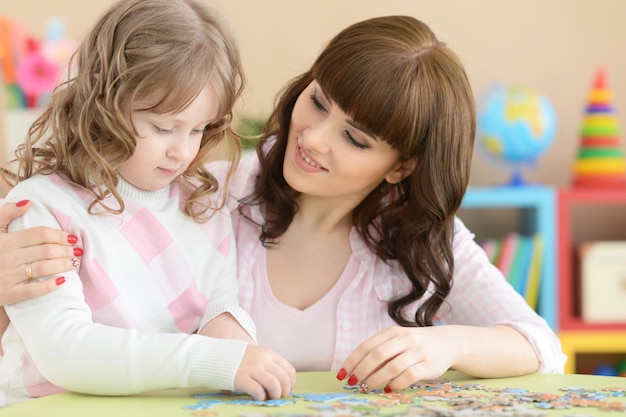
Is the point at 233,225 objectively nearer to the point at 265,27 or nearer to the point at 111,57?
the point at 111,57

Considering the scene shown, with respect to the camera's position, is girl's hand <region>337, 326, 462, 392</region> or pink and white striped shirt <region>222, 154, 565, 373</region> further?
pink and white striped shirt <region>222, 154, 565, 373</region>

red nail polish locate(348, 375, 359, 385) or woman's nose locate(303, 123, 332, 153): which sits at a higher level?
woman's nose locate(303, 123, 332, 153)

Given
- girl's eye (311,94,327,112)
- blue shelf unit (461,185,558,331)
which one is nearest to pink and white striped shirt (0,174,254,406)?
girl's eye (311,94,327,112)

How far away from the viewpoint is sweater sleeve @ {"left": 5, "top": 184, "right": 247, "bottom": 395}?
1158 millimetres

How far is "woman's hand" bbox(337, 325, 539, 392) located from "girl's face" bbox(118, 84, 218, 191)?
15.6 inches

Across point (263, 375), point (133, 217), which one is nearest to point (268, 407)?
point (263, 375)

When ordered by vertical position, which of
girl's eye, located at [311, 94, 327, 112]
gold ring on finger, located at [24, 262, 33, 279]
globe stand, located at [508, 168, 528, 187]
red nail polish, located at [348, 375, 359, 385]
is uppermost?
globe stand, located at [508, 168, 528, 187]

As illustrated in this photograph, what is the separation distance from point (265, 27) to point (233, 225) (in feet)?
5.63

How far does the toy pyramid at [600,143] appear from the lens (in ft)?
10.2

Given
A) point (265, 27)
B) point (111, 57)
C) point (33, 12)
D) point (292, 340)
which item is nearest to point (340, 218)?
point (292, 340)

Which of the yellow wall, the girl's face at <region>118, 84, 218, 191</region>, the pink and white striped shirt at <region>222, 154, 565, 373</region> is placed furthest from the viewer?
the yellow wall

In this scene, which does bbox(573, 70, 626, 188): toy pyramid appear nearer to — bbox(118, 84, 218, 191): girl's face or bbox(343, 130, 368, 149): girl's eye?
bbox(343, 130, 368, 149): girl's eye

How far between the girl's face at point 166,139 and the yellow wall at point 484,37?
1892 mm

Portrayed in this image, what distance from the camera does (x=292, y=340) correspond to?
166 cm
